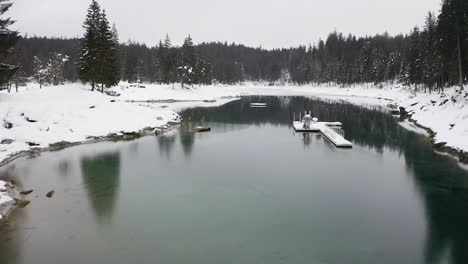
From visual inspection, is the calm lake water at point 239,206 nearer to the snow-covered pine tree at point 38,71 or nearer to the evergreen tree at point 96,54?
the evergreen tree at point 96,54

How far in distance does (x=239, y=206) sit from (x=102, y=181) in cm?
1028

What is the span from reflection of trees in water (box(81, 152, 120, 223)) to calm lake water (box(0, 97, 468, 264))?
97mm

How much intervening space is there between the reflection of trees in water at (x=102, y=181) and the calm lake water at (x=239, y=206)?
0.32 ft

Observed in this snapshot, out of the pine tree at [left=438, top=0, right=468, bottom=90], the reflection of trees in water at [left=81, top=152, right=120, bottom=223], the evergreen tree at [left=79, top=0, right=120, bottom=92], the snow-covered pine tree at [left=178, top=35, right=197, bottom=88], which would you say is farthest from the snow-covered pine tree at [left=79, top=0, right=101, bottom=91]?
the pine tree at [left=438, top=0, right=468, bottom=90]

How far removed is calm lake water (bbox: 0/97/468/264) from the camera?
15.5 m

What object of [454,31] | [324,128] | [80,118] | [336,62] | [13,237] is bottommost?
[13,237]

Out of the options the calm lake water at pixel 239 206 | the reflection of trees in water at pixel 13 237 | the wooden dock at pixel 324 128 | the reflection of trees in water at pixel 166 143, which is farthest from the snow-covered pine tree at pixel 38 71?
the reflection of trees in water at pixel 13 237

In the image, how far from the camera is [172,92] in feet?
324

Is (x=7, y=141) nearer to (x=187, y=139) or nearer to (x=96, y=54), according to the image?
(x=187, y=139)

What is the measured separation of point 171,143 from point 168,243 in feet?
79.4

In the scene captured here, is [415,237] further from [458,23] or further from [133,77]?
[133,77]

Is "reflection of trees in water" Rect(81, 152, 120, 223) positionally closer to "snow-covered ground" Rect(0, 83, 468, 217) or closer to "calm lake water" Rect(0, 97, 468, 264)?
"calm lake water" Rect(0, 97, 468, 264)

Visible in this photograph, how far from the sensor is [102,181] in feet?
84.4

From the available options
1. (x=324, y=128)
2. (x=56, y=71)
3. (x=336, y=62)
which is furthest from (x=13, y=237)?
(x=336, y=62)
